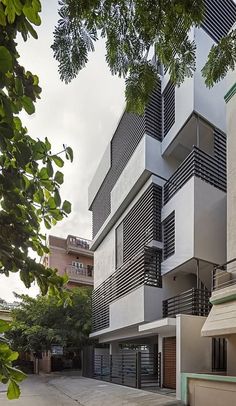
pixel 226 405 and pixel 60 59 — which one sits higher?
pixel 60 59

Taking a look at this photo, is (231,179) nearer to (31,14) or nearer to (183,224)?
(183,224)

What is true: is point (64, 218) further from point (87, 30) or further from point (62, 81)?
point (87, 30)

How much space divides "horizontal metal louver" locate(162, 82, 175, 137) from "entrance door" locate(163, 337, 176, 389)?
25.7ft

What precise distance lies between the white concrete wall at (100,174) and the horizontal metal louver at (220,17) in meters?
9.11

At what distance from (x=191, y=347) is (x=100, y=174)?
14.7 m

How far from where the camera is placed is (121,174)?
1920 centimetres

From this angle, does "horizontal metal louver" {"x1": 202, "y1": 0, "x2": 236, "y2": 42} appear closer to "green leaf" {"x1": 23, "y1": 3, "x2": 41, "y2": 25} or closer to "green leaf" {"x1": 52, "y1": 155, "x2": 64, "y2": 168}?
"green leaf" {"x1": 52, "y1": 155, "x2": 64, "y2": 168}

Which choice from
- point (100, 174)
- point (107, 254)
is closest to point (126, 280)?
point (107, 254)

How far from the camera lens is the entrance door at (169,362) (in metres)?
13.8

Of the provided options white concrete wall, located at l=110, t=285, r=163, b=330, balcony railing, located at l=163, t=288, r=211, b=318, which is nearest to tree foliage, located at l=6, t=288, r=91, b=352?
white concrete wall, located at l=110, t=285, r=163, b=330

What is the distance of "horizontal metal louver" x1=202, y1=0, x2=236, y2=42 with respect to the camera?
15.0 metres

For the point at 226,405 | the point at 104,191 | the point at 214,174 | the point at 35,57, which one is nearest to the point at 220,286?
the point at 226,405

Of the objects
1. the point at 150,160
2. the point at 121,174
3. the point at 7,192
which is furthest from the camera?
the point at 121,174

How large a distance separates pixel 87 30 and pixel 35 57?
1.29m
